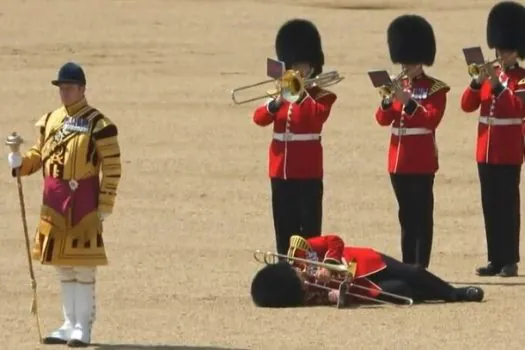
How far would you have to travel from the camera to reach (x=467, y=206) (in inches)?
640

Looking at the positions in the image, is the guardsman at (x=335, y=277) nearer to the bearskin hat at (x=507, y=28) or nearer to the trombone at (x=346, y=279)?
the trombone at (x=346, y=279)

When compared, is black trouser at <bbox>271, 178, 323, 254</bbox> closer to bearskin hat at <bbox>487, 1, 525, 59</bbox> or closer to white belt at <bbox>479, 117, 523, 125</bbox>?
white belt at <bbox>479, 117, 523, 125</bbox>

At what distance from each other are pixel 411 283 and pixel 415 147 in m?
1.26

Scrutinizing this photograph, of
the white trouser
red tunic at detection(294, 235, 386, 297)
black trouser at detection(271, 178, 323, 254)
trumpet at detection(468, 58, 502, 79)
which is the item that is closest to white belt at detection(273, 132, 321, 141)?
black trouser at detection(271, 178, 323, 254)

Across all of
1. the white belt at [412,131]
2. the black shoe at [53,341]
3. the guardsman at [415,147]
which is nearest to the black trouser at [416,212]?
the guardsman at [415,147]

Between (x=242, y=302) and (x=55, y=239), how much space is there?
1898 millimetres

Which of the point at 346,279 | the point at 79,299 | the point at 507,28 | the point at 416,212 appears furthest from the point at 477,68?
the point at 79,299

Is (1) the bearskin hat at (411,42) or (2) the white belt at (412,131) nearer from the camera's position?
(2) the white belt at (412,131)

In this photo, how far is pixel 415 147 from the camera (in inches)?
498

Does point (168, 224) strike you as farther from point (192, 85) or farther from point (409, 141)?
point (192, 85)

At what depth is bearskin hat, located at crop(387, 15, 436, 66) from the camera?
13.0 metres

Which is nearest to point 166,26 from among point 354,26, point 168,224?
point 354,26

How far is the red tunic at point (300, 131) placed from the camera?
12469mm

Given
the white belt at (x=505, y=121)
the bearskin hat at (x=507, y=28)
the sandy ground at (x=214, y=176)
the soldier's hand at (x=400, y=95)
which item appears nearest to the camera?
the sandy ground at (x=214, y=176)
